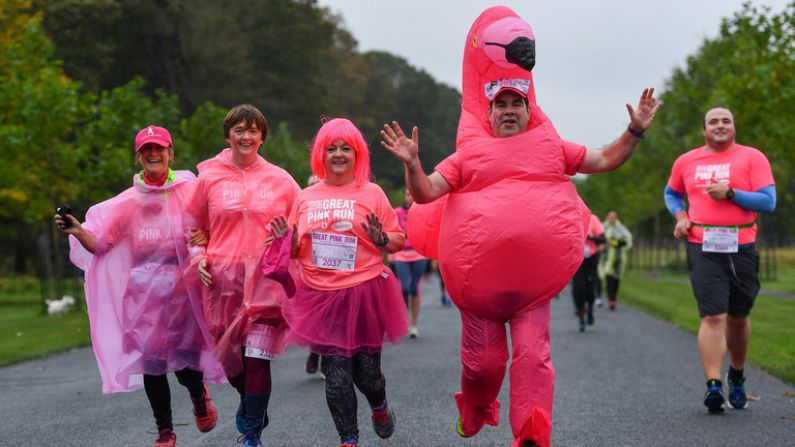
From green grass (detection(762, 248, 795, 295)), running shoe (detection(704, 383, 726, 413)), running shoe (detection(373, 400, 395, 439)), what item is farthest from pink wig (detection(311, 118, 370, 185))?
green grass (detection(762, 248, 795, 295))

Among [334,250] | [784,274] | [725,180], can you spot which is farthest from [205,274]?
[784,274]

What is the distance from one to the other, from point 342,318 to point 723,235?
10.9 feet

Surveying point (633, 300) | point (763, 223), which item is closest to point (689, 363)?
point (633, 300)

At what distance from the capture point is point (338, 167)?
6336 millimetres

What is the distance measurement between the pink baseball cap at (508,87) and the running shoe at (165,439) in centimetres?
290

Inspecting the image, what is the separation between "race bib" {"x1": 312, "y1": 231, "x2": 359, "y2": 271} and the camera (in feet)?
20.1

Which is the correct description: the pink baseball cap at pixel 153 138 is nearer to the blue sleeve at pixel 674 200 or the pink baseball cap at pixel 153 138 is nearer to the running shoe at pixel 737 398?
the blue sleeve at pixel 674 200

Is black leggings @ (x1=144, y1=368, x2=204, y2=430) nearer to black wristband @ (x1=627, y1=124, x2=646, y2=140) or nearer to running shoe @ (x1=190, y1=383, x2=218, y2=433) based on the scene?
running shoe @ (x1=190, y1=383, x2=218, y2=433)

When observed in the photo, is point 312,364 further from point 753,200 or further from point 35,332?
point 35,332

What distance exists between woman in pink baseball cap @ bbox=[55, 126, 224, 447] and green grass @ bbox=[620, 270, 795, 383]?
5.92 metres

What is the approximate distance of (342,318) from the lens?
20.1ft

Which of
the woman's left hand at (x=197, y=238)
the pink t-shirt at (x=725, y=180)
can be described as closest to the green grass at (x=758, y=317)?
the pink t-shirt at (x=725, y=180)

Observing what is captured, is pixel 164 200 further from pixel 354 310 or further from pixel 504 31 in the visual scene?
pixel 504 31

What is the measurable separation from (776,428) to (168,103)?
65.3 feet
